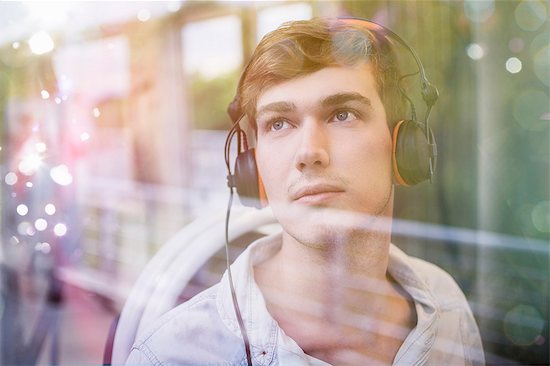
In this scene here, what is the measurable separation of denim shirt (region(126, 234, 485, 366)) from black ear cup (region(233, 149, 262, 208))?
8 cm

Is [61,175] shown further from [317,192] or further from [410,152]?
[410,152]

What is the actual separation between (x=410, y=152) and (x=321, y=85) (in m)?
0.18

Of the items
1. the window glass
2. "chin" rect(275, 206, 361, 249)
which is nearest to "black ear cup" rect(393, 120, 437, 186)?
"chin" rect(275, 206, 361, 249)

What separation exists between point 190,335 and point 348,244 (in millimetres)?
294

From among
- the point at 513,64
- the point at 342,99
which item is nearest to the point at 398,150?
the point at 342,99

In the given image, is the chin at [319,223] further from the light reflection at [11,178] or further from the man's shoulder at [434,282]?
the light reflection at [11,178]

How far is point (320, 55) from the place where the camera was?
35.9 inches

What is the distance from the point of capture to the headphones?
0.95 m

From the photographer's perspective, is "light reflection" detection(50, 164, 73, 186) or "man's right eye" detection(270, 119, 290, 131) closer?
"man's right eye" detection(270, 119, 290, 131)

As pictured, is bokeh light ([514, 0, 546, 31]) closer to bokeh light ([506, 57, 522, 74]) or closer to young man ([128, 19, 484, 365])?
bokeh light ([506, 57, 522, 74])

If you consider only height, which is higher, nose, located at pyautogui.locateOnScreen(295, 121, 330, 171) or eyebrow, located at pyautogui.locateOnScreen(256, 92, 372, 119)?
eyebrow, located at pyautogui.locateOnScreen(256, 92, 372, 119)

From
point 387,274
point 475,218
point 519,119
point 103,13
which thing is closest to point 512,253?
point 475,218

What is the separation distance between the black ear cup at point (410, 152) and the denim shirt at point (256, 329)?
17cm

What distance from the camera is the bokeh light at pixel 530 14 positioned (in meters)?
1.94
